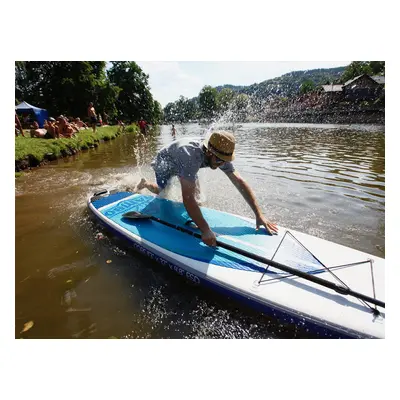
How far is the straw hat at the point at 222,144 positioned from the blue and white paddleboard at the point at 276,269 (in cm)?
123

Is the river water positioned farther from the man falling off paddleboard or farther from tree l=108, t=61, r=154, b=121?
tree l=108, t=61, r=154, b=121

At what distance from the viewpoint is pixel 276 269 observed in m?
2.97

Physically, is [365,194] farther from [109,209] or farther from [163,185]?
[109,209]

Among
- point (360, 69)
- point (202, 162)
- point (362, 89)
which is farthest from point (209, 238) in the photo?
point (360, 69)

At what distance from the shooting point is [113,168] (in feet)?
32.5

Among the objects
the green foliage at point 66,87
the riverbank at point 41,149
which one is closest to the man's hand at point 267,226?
the riverbank at point 41,149

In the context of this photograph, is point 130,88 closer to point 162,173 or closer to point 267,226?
point 162,173

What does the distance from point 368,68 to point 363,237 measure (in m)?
67.4

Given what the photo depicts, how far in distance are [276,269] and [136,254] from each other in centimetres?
219

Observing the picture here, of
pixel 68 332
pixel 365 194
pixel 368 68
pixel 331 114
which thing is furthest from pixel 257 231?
pixel 368 68

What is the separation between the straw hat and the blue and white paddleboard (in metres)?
1.23

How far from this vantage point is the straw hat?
3.03 meters

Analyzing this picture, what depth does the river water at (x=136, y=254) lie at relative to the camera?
2754 mm

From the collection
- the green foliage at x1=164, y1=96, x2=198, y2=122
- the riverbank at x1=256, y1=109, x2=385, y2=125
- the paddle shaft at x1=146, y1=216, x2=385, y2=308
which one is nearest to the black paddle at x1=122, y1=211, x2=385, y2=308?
the paddle shaft at x1=146, y1=216, x2=385, y2=308
